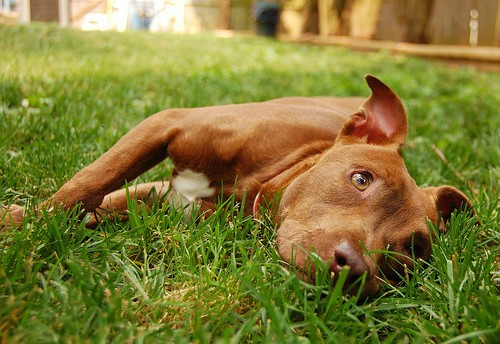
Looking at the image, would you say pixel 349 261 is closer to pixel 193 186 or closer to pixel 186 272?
pixel 186 272

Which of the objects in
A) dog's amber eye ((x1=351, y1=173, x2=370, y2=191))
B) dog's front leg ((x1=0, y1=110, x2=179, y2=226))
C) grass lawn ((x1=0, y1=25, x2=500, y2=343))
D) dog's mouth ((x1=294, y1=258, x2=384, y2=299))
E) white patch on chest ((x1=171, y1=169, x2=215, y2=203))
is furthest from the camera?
white patch on chest ((x1=171, y1=169, x2=215, y2=203))

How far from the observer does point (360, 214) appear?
2.57 m

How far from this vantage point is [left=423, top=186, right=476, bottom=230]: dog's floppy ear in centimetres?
314

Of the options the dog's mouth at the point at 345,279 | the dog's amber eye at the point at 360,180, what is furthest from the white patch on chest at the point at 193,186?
the dog's mouth at the point at 345,279

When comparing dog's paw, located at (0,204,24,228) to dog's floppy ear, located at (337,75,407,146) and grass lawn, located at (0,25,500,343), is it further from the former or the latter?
dog's floppy ear, located at (337,75,407,146)

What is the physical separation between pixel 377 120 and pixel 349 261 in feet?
4.71

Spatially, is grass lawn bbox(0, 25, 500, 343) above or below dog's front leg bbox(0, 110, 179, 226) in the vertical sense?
below

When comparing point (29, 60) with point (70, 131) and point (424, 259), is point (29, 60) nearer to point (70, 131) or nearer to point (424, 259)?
point (70, 131)

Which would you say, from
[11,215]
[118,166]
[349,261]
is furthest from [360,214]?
[11,215]

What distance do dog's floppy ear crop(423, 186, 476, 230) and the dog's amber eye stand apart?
522 mm

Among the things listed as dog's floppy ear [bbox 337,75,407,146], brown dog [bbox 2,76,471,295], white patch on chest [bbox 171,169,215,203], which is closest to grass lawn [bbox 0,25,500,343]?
brown dog [bbox 2,76,471,295]

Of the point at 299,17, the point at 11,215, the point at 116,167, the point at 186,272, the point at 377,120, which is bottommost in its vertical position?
the point at 186,272

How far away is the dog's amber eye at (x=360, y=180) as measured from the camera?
8.94 feet

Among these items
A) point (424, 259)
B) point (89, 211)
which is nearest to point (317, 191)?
point (424, 259)
